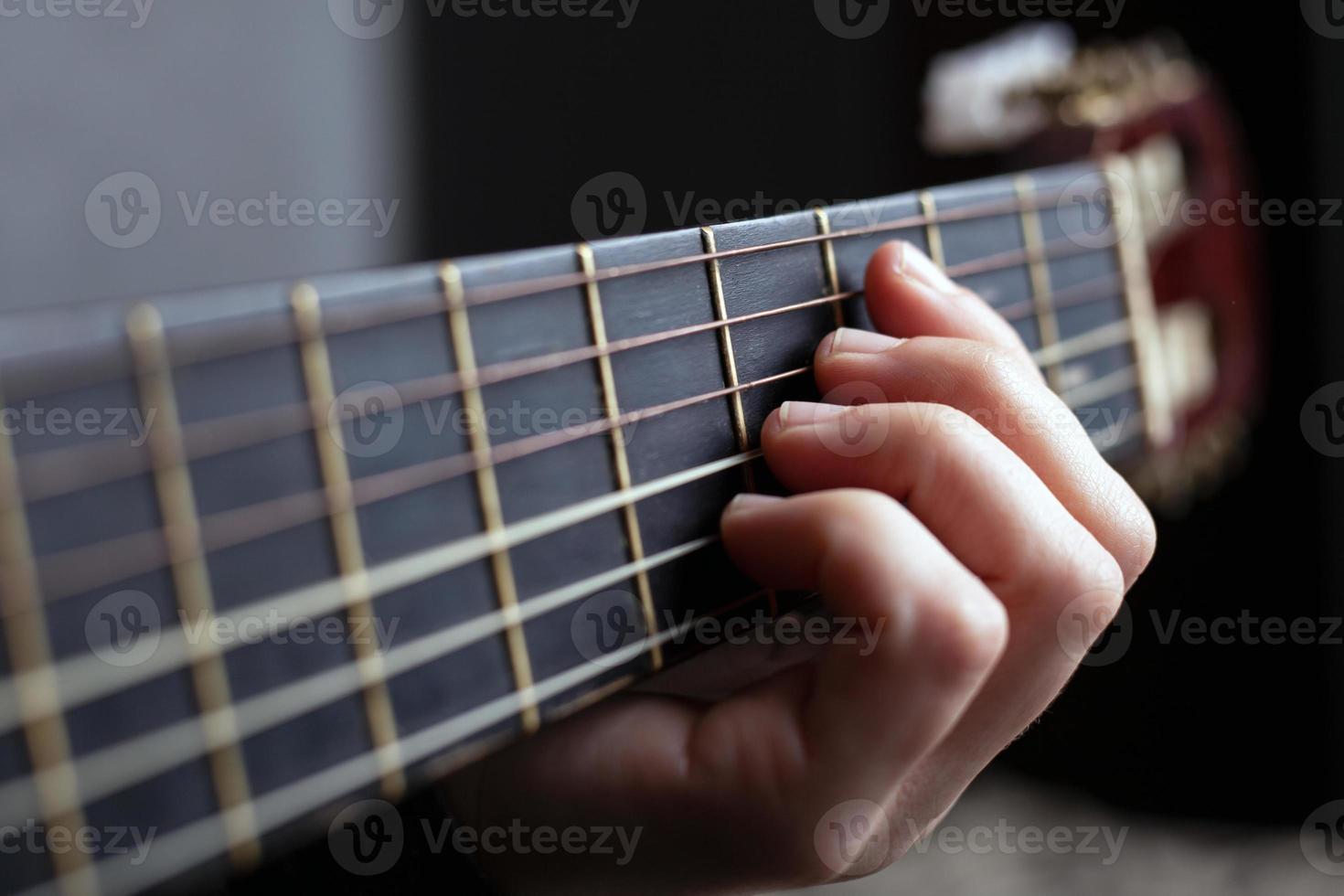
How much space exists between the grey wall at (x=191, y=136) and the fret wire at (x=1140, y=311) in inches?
33.9

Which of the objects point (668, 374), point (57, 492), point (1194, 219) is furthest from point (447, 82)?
point (57, 492)

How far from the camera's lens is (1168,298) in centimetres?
87

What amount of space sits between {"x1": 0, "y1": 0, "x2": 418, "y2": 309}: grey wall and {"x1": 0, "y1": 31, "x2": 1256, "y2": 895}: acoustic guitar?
90 cm

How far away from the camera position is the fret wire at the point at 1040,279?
630 millimetres

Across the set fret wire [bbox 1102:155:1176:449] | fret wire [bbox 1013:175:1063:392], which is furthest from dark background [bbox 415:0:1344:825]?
fret wire [bbox 1013:175:1063:392]

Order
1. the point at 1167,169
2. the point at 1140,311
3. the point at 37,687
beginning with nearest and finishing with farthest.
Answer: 1. the point at 37,687
2. the point at 1140,311
3. the point at 1167,169

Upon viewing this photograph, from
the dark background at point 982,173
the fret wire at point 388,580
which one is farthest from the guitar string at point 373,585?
the dark background at point 982,173

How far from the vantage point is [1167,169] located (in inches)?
34.9

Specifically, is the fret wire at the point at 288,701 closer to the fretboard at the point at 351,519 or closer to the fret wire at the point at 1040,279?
the fretboard at the point at 351,519

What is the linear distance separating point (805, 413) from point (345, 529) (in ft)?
0.62

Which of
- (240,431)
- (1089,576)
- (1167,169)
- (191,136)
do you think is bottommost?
(1089,576)

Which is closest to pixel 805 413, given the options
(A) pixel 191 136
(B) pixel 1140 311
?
(B) pixel 1140 311

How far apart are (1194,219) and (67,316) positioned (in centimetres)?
89

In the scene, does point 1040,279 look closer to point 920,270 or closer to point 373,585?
point 920,270
